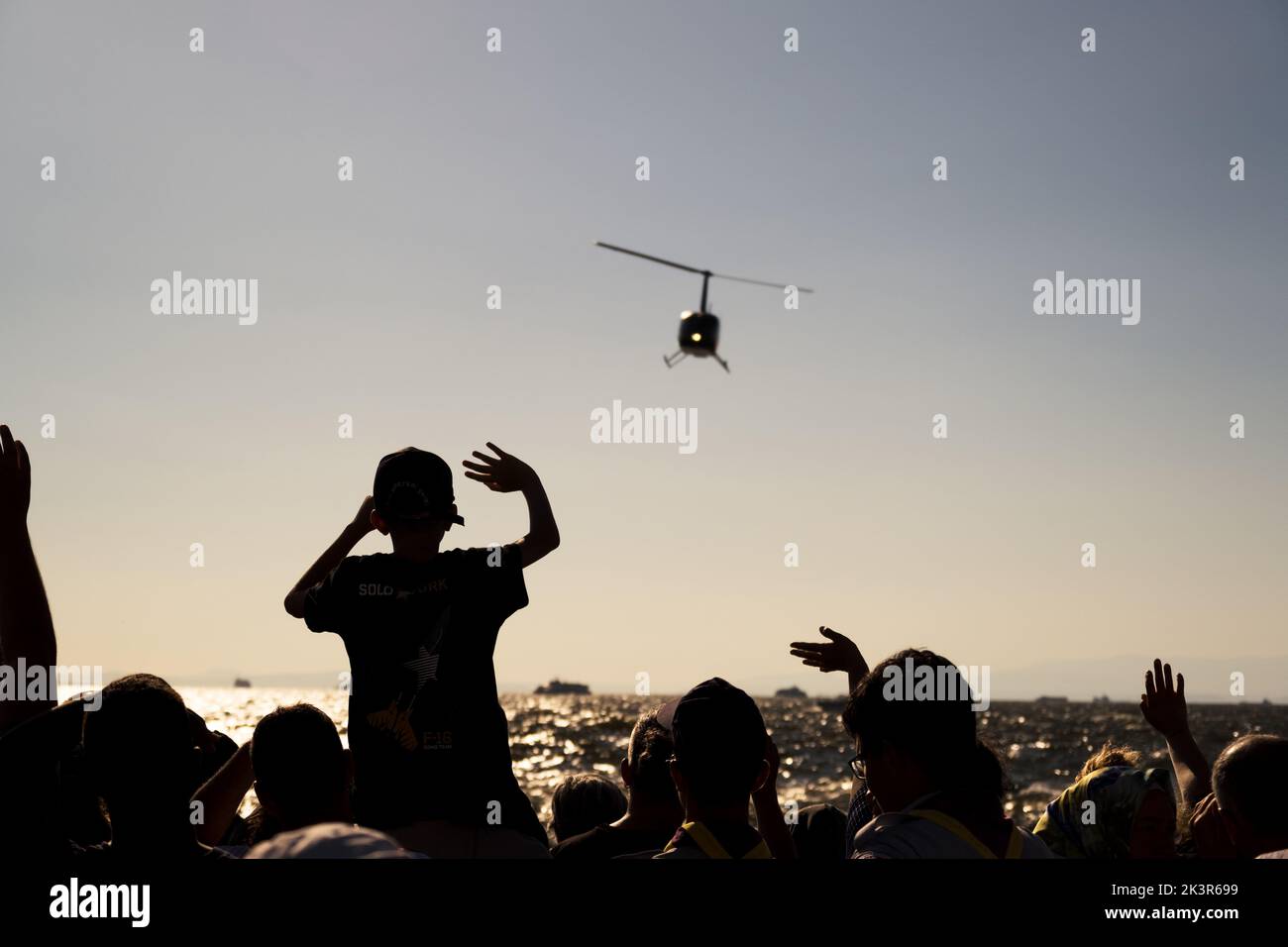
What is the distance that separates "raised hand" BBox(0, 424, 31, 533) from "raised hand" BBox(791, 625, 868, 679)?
97.6 inches

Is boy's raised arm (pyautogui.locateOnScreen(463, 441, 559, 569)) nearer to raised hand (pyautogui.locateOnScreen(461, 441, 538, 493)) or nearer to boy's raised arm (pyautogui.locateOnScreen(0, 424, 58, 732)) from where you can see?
raised hand (pyautogui.locateOnScreen(461, 441, 538, 493))

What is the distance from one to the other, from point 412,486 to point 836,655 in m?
1.59

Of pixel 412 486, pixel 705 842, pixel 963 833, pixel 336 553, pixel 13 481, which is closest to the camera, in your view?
pixel 963 833

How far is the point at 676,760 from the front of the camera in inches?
122

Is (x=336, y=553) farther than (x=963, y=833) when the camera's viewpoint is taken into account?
Yes

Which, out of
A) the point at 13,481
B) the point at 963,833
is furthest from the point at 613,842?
the point at 13,481

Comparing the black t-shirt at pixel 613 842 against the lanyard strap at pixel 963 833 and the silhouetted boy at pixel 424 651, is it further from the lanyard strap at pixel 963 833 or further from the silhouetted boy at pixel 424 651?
the lanyard strap at pixel 963 833

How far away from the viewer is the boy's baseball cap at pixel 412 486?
3713 millimetres

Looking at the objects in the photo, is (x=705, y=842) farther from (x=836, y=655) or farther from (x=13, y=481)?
(x=13, y=481)

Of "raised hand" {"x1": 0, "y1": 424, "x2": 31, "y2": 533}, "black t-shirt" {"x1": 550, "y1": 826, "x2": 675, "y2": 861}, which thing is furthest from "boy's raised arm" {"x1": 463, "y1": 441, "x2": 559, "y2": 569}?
"raised hand" {"x1": 0, "y1": 424, "x2": 31, "y2": 533}

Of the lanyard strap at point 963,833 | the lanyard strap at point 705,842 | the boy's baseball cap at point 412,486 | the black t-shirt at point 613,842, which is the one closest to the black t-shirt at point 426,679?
the boy's baseball cap at point 412,486

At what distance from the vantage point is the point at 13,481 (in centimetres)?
325

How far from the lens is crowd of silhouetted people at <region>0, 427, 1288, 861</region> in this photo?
2.74 meters
